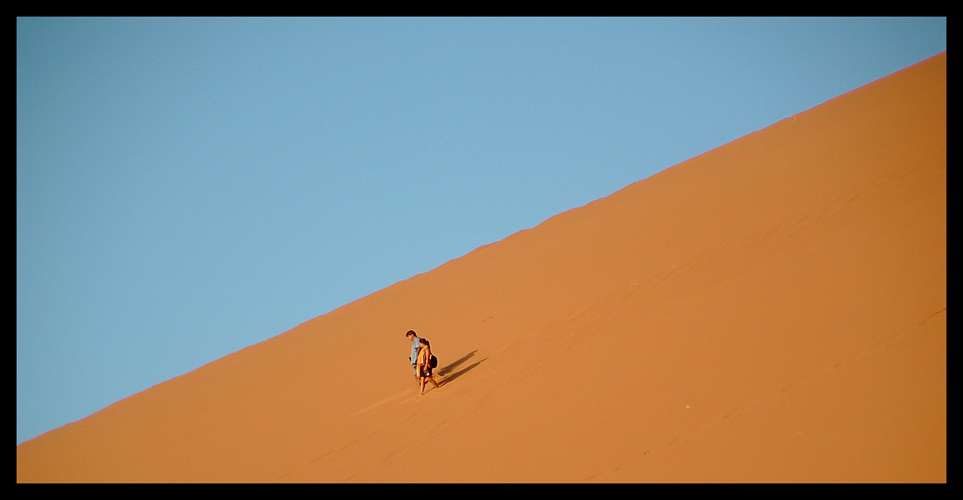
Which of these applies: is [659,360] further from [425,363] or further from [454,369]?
[454,369]

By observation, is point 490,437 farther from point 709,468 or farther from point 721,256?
point 721,256

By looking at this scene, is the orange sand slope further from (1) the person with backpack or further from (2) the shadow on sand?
(1) the person with backpack

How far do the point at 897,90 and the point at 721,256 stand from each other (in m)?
8.03

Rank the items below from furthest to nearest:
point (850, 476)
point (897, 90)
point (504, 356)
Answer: point (897, 90), point (504, 356), point (850, 476)

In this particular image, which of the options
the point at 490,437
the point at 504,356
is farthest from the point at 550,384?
the point at 504,356

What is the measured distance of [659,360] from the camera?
8.41 meters

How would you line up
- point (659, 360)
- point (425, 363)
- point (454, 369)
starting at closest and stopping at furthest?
point (659, 360) < point (425, 363) < point (454, 369)

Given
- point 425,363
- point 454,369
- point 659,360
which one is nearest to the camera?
point 659,360

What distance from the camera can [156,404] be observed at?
15250 mm

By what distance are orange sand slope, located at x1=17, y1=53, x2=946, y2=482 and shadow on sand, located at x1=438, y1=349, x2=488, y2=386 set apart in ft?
0.16

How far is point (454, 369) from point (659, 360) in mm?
3646

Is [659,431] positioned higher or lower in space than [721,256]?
lower

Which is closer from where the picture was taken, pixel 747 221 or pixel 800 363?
pixel 800 363

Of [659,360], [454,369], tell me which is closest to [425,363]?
[454,369]
